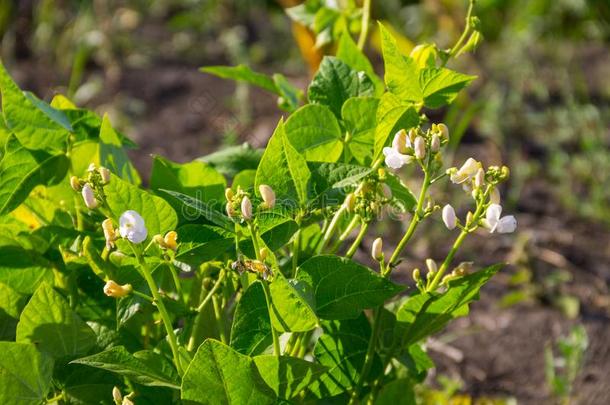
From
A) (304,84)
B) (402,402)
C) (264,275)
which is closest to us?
(264,275)

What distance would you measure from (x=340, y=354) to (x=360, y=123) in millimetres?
305

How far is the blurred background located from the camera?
2.46 meters

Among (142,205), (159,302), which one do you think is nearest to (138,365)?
(159,302)

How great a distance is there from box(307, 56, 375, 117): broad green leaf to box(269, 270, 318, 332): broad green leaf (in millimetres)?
357

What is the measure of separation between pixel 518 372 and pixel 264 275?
144cm

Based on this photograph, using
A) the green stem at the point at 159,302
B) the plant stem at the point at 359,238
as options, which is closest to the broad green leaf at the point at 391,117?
the plant stem at the point at 359,238

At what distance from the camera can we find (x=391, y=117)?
122cm

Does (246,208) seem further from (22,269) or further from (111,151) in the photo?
(22,269)

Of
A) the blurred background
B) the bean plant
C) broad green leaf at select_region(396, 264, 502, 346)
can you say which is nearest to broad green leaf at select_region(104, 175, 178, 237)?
the bean plant

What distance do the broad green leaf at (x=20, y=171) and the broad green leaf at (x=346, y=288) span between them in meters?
0.41

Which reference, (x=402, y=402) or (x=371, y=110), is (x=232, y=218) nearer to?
(x=371, y=110)

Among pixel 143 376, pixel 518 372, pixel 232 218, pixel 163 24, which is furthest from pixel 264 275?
pixel 163 24

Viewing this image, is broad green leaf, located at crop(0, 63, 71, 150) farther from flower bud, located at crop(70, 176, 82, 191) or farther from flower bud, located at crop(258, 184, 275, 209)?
flower bud, located at crop(258, 184, 275, 209)

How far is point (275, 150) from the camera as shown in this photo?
1161mm
